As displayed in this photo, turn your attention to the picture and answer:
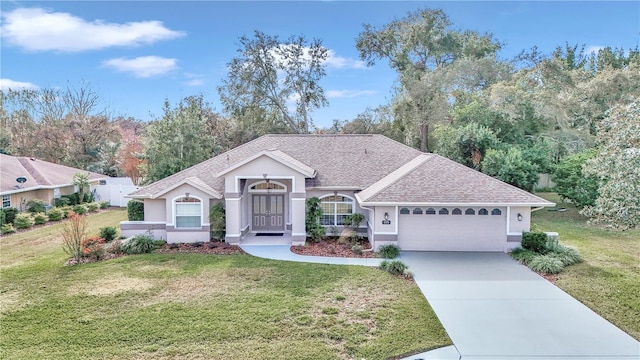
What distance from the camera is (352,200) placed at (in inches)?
739

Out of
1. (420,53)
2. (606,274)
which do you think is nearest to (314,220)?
(606,274)

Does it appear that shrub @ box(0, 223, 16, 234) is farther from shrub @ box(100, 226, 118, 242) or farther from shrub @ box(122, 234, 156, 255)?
shrub @ box(122, 234, 156, 255)

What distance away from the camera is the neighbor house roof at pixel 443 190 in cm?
1541

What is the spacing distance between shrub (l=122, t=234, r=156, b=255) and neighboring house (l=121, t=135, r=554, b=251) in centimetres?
119

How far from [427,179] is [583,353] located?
31.3 ft

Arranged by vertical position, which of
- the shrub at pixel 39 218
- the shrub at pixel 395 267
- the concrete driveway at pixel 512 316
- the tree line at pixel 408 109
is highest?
the tree line at pixel 408 109

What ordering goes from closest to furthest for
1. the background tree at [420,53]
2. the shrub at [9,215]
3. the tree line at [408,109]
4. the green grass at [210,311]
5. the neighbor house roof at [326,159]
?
the green grass at [210,311] < the neighbor house roof at [326,159] < the shrub at [9,215] < the tree line at [408,109] < the background tree at [420,53]

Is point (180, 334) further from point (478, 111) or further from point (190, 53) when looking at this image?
point (478, 111)

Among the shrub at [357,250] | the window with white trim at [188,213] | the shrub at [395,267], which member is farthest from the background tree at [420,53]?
the window with white trim at [188,213]

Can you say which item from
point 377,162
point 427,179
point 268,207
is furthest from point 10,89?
point 427,179

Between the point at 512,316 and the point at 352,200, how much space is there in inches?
390

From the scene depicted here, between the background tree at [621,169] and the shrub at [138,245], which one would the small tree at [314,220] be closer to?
the shrub at [138,245]

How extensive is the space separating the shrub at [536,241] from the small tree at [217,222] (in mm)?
12850

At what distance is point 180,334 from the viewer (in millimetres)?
8805
